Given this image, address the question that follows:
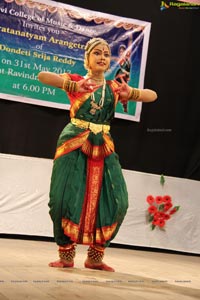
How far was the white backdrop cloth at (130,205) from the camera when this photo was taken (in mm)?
5305

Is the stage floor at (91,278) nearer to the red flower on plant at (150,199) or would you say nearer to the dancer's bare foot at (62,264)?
the dancer's bare foot at (62,264)

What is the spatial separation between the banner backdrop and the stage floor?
153cm

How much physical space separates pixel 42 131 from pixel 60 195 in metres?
2.22

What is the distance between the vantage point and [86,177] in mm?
3463

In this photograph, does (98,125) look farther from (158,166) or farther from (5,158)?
(158,166)

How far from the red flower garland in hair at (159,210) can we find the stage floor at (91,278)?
877 millimetres

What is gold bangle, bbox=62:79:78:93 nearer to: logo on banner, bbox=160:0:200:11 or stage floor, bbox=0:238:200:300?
stage floor, bbox=0:238:200:300

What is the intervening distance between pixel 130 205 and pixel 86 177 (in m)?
2.19

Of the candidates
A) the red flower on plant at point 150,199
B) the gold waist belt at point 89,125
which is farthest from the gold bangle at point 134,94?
the red flower on plant at point 150,199

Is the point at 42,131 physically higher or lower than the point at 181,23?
lower

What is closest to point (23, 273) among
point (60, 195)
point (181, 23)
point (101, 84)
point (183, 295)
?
point (60, 195)

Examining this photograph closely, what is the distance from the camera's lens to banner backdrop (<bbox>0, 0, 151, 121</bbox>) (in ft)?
17.8

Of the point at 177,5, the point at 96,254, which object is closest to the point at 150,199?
the point at 177,5

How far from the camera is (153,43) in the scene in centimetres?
585
